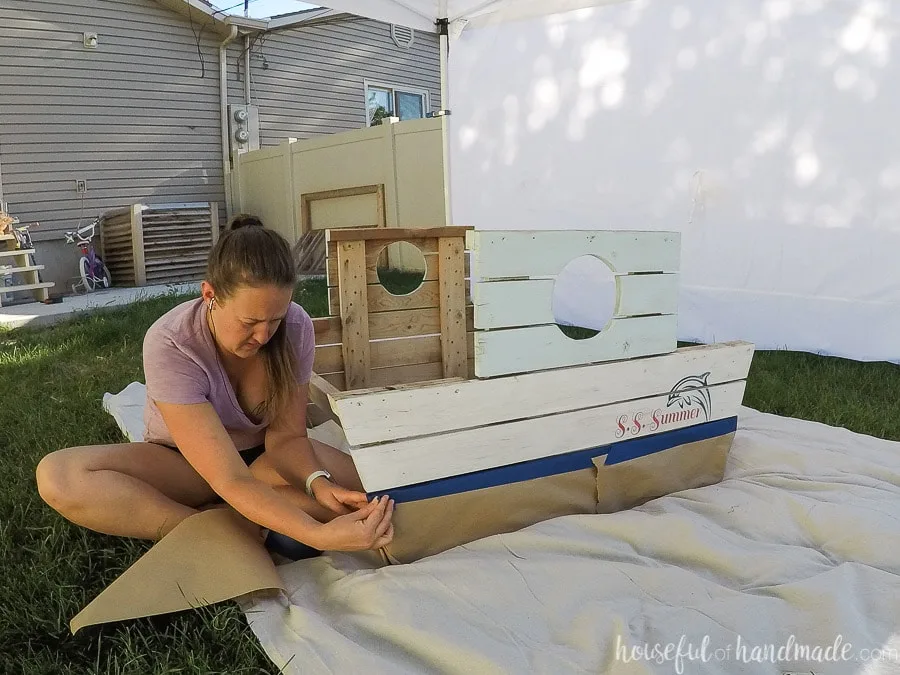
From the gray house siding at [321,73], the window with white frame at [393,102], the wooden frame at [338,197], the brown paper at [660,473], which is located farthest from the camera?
the window with white frame at [393,102]

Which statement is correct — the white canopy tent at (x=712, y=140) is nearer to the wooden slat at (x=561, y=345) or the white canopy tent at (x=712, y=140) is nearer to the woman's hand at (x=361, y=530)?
the wooden slat at (x=561, y=345)

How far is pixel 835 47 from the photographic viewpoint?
351cm

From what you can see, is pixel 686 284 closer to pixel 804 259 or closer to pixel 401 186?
pixel 804 259

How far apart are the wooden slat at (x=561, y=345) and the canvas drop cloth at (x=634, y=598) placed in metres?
0.41

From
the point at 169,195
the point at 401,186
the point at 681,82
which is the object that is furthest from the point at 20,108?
the point at 681,82

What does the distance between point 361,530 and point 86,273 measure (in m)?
7.79

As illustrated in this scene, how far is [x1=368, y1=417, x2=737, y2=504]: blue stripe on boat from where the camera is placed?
5.61 feet

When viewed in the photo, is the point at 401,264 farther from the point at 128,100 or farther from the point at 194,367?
the point at 194,367

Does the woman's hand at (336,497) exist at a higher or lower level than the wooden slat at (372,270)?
lower

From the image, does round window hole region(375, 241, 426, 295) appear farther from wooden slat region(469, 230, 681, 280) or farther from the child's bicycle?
wooden slat region(469, 230, 681, 280)

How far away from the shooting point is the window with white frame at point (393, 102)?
1107cm

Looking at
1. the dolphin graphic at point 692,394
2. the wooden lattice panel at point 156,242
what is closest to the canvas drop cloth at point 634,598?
the dolphin graphic at point 692,394

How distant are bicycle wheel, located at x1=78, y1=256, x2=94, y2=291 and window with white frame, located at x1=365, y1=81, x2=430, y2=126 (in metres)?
4.71

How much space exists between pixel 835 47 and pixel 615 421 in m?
2.68
